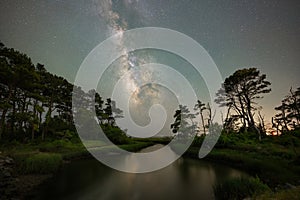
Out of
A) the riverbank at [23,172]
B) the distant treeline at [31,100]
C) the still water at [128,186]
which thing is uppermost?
the distant treeline at [31,100]

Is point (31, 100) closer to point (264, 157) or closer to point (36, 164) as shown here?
point (36, 164)

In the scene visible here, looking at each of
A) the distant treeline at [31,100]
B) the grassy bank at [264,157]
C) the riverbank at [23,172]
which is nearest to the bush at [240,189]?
the grassy bank at [264,157]

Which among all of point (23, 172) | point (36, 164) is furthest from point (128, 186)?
point (23, 172)

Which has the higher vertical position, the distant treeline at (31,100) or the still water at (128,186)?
the distant treeline at (31,100)

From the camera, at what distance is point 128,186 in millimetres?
11203

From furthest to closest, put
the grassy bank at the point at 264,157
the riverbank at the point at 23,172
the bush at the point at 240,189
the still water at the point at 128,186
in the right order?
1. the grassy bank at the point at 264,157
2. the still water at the point at 128,186
3. the riverbank at the point at 23,172
4. the bush at the point at 240,189

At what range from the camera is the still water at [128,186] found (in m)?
9.38

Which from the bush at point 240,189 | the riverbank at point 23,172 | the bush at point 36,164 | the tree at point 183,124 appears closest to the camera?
the bush at point 240,189

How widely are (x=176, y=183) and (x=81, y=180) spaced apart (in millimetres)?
7384

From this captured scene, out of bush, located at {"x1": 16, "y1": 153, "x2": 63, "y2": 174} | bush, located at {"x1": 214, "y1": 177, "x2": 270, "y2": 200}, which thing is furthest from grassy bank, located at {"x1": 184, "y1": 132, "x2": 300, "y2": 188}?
bush, located at {"x1": 16, "y1": 153, "x2": 63, "y2": 174}

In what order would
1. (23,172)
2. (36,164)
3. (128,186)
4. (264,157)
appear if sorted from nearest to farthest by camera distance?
(128,186) < (23,172) < (36,164) < (264,157)

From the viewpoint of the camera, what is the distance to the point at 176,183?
12.0 metres

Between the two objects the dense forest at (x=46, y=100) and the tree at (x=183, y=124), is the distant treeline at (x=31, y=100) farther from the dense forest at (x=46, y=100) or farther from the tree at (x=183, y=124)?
the tree at (x=183, y=124)

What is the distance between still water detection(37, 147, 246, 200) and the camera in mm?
9377
